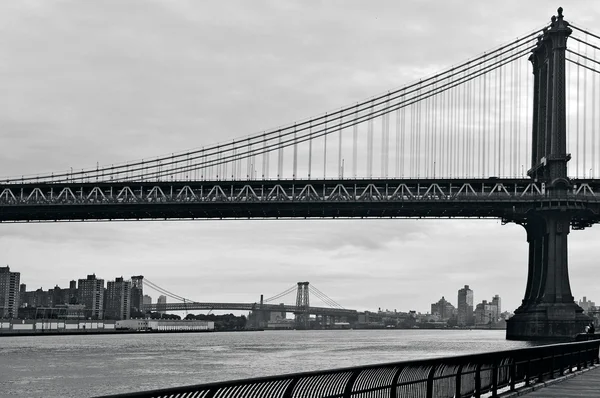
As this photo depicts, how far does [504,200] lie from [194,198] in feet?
93.5

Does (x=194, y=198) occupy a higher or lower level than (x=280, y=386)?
higher

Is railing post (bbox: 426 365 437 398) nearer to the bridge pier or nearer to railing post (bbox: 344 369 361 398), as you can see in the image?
railing post (bbox: 344 369 361 398)

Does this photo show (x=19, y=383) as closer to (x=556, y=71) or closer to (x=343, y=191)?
(x=343, y=191)

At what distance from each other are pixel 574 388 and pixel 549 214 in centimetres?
6629

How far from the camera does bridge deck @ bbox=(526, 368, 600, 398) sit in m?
22.0

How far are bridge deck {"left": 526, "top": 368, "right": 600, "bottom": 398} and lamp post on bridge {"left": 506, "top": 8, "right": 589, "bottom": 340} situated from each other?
57694 mm

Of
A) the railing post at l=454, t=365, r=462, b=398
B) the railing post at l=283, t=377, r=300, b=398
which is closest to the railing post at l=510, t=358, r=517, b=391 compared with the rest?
the railing post at l=454, t=365, r=462, b=398

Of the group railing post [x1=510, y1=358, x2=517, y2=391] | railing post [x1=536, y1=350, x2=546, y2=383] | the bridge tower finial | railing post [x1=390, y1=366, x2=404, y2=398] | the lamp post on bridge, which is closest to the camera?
railing post [x1=390, y1=366, x2=404, y2=398]

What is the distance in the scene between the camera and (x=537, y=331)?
284 feet

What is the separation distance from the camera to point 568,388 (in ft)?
78.4

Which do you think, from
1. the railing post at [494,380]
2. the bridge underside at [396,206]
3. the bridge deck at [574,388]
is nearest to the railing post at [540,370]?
the bridge deck at [574,388]

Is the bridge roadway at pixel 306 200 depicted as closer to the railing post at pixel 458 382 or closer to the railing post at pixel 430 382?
the railing post at pixel 458 382

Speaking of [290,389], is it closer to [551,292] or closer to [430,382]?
[430,382]

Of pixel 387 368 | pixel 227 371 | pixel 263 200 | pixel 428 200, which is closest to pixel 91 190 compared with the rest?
pixel 263 200
